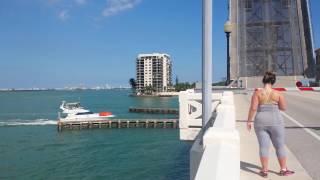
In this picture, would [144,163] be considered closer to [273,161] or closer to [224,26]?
[224,26]

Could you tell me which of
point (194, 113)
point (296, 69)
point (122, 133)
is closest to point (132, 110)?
point (122, 133)

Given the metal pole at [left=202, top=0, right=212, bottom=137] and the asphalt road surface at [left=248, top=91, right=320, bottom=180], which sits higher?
the metal pole at [left=202, top=0, right=212, bottom=137]

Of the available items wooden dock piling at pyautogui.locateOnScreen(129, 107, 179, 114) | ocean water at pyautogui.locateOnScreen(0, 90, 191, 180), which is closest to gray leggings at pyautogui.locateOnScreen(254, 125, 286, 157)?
ocean water at pyautogui.locateOnScreen(0, 90, 191, 180)

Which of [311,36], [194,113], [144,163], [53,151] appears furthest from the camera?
[311,36]

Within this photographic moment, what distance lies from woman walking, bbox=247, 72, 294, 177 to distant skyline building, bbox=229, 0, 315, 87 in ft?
133

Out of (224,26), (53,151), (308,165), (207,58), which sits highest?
(224,26)

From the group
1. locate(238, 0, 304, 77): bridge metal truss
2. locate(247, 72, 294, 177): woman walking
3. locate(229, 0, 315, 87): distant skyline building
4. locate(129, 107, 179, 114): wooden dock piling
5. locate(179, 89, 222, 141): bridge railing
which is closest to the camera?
locate(247, 72, 294, 177): woman walking

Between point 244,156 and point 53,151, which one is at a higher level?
point 244,156

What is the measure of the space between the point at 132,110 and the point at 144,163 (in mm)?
78107

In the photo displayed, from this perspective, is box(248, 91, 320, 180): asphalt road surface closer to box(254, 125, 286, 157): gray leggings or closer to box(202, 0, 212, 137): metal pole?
box(254, 125, 286, 157): gray leggings

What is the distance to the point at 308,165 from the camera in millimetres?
7309

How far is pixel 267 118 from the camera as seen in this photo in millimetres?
6484

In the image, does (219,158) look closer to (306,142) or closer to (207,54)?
(207,54)

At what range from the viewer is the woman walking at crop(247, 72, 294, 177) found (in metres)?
6.48
